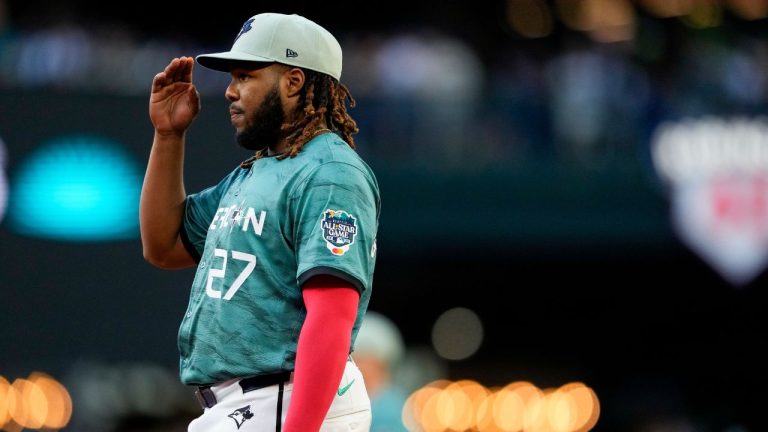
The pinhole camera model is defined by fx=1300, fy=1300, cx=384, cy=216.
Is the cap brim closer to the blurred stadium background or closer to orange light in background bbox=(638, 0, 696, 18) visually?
the blurred stadium background

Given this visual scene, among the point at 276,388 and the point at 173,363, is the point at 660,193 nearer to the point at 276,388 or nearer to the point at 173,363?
the point at 173,363

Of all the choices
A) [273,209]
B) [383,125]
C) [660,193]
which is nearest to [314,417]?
[273,209]

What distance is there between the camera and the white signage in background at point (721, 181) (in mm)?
12805

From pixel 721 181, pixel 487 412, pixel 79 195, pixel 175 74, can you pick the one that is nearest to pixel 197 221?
pixel 175 74

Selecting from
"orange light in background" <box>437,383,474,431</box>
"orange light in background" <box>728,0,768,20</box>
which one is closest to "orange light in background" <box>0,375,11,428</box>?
"orange light in background" <box>437,383,474,431</box>

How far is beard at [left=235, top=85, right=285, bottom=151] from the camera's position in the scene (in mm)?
3184

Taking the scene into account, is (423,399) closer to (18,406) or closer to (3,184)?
(18,406)

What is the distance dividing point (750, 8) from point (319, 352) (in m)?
13.7

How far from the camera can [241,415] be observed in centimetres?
303

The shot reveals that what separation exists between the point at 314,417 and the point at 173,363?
15.3 ft

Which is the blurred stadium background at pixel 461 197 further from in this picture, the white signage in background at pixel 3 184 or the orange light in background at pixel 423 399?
the orange light in background at pixel 423 399

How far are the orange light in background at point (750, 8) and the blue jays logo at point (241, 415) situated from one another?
13274 mm

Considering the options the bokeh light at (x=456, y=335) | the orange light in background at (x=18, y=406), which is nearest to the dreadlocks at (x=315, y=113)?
the orange light in background at (x=18, y=406)

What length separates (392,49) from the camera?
39.9 ft
